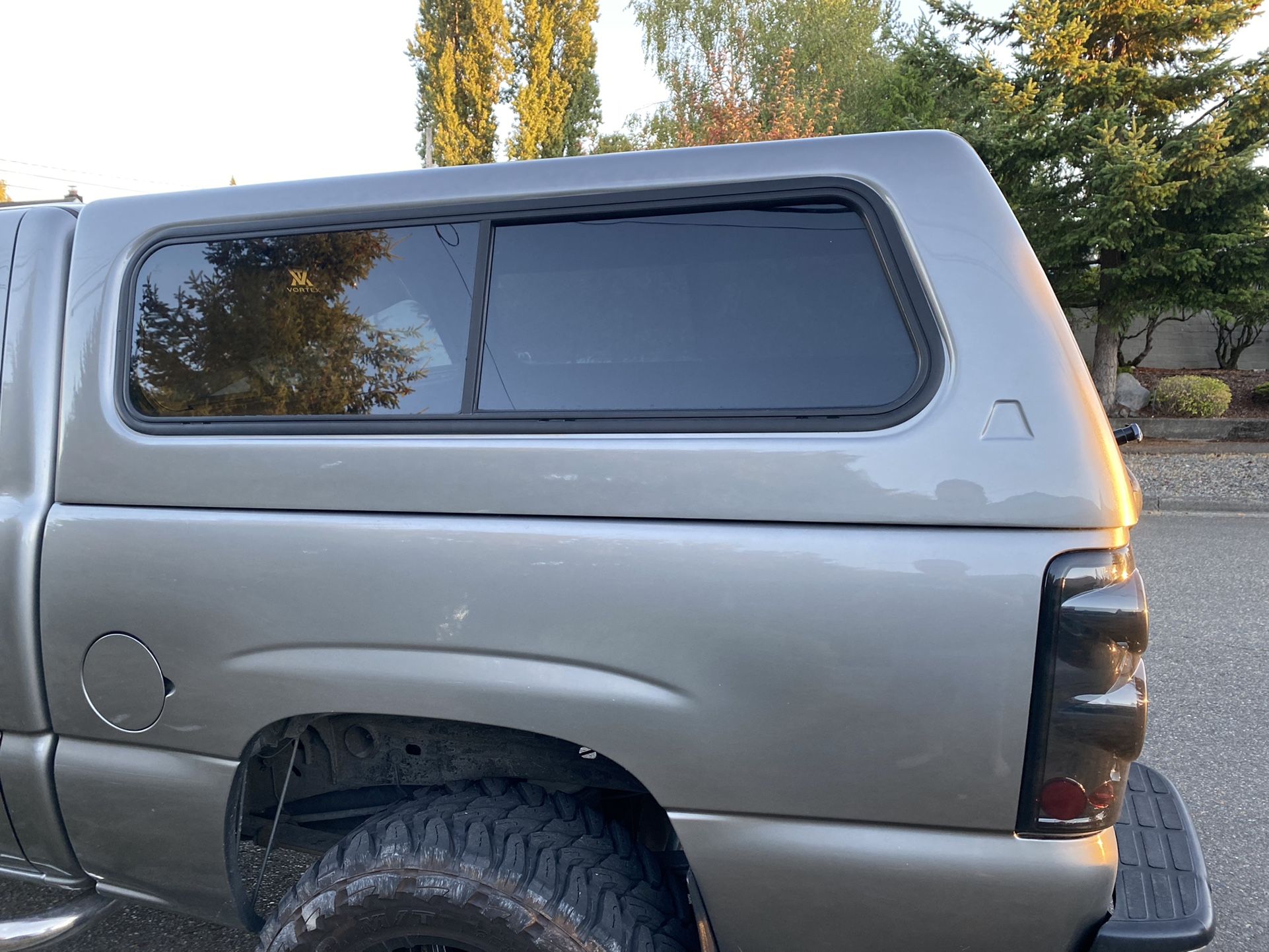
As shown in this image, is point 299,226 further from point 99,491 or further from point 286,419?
point 99,491

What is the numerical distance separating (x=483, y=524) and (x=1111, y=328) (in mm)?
13621

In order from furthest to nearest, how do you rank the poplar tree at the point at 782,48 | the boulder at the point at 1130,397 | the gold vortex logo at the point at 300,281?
the poplar tree at the point at 782,48 → the boulder at the point at 1130,397 → the gold vortex logo at the point at 300,281

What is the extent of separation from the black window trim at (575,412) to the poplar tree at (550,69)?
23.6m

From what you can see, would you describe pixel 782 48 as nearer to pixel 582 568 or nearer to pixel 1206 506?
pixel 1206 506

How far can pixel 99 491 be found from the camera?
1.80 metres

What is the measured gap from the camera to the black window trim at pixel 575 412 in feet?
4.78

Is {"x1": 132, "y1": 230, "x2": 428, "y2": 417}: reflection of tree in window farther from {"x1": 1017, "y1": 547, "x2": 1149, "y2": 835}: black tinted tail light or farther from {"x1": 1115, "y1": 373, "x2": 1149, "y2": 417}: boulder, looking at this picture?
{"x1": 1115, "y1": 373, "x2": 1149, "y2": 417}: boulder

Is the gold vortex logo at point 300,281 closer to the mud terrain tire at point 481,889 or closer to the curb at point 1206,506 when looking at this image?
the mud terrain tire at point 481,889

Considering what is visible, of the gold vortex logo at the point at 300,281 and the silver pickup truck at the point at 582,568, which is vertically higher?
the gold vortex logo at the point at 300,281

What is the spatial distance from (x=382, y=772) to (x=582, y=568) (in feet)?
2.67

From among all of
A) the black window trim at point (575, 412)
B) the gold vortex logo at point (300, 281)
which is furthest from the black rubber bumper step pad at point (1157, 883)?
the gold vortex logo at point (300, 281)

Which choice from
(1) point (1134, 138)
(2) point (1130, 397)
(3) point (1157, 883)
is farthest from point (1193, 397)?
(3) point (1157, 883)

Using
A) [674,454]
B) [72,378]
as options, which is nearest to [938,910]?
[674,454]

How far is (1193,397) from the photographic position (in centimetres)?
1295
